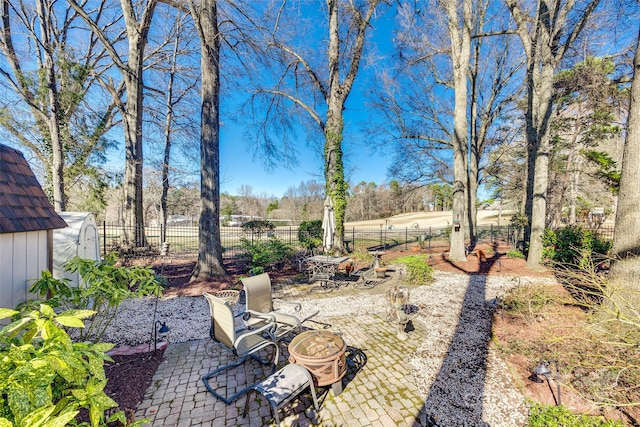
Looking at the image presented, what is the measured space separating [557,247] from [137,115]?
17.7 meters

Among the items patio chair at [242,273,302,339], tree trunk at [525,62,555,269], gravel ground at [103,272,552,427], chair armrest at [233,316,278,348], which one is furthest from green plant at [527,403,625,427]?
tree trunk at [525,62,555,269]

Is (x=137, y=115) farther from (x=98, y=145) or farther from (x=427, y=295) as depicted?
(x=427, y=295)

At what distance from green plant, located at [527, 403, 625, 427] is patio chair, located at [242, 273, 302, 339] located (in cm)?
299

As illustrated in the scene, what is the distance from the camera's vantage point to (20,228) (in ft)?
8.96

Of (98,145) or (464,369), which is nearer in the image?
(464,369)

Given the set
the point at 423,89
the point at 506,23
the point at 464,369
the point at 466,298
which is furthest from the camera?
the point at 423,89

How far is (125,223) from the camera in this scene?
36.2 feet

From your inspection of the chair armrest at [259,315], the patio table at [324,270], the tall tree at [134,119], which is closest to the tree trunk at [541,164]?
the patio table at [324,270]

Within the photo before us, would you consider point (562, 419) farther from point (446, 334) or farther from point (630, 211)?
point (630, 211)

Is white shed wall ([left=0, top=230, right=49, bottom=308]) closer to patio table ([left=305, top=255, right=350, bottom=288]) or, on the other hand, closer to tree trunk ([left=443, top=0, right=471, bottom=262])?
patio table ([left=305, top=255, right=350, bottom=288])

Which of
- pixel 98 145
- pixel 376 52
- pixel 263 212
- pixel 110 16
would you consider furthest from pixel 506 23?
pixel 263 212

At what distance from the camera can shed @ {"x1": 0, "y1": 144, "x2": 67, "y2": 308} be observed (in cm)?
265

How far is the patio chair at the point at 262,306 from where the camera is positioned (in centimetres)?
400

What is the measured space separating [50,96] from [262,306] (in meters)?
9.86
